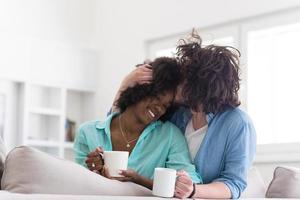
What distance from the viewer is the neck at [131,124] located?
2.04m

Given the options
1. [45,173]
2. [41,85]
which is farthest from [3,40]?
[45,173]

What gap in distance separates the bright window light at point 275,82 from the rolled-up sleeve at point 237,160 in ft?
6.30

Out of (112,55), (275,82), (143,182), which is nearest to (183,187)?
(143,182)

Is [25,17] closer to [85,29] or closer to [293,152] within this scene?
[85,29]

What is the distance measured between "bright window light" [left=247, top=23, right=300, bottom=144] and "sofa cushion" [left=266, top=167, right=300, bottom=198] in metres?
1.27

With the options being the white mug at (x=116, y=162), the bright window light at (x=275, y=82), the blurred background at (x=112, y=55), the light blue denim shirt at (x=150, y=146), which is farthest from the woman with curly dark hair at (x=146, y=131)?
the bright window light at (x=275, y=82)

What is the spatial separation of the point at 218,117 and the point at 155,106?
27 cm

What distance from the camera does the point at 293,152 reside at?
3.47 metres

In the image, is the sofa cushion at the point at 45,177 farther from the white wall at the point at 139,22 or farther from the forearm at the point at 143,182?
the white wall at the point at 139,22

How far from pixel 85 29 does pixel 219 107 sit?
11.5 ft

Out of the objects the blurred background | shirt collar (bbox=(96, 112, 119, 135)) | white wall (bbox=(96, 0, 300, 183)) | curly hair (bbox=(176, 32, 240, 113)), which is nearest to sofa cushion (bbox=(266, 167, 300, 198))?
curly hair (bbox=(176, 32, 240, 113))

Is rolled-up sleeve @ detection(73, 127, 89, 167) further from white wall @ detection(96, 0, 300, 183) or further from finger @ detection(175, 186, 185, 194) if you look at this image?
white wall @ detection(96, 0, 300, 183)

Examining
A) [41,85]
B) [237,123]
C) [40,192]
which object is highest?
[41,85]

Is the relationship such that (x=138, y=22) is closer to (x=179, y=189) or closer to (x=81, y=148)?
(x=81, y=148)
